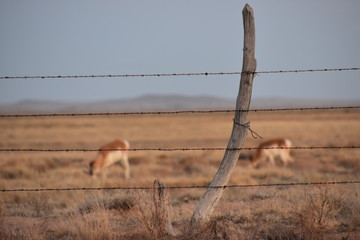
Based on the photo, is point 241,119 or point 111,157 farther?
point 111,157

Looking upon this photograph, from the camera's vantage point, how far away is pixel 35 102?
655 ft

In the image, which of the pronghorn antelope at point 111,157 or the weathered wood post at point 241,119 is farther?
the pronghorn antelope at point 111,157

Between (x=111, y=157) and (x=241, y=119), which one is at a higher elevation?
(x=111, y=157)

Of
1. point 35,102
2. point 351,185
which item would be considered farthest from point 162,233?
point 35,102

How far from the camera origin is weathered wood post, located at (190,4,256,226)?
215 inches

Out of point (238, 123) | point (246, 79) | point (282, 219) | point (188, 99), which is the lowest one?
point (282, 219)

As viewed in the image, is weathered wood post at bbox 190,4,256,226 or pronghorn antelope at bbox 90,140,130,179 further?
pronghorn antelope at bbox 90,140,130,179

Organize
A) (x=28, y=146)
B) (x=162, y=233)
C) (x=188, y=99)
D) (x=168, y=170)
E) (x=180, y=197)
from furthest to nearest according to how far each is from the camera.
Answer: (x=188, y=99) → (x=28, y=146) → (x=168, y=170) → (x=180, y=197) → (x=162, y=233)

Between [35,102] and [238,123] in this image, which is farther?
[35,102]

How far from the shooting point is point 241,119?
5551mm

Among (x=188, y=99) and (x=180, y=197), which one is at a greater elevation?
(x=188, y=99)

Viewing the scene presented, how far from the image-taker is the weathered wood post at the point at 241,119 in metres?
5.46

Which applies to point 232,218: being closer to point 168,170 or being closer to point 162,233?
point 162,233

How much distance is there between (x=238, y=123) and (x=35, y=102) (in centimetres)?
20315
